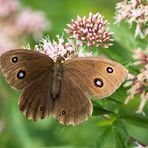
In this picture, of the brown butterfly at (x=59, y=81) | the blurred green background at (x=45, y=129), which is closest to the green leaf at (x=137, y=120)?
the brown butterfly at (x=59, y=81)

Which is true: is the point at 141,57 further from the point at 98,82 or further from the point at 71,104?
the point at 71,104

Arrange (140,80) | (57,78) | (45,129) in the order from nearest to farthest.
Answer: (140,80) → (57,78) → (45,129)

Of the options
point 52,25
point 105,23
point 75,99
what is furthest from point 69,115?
point 52,25

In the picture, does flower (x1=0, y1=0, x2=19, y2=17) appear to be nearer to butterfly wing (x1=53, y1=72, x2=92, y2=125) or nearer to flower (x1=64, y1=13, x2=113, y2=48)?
flower (x1=64, y1=13, x2=113, y2=48)

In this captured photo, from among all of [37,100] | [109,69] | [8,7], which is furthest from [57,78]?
[8,7]

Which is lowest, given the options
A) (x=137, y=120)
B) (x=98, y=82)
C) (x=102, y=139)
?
(x=102, y=139)

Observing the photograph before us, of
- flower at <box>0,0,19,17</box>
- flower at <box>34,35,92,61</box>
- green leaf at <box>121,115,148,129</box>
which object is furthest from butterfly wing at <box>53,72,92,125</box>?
flower at <box>0,0,19,17</box>
